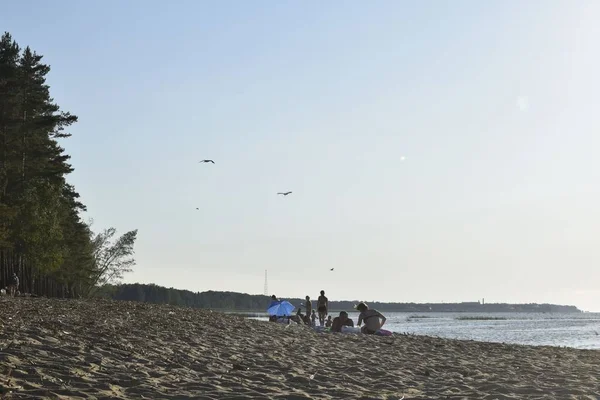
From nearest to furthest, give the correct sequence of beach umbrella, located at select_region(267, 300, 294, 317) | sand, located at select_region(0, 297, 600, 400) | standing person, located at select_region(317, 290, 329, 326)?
1. sand, located at select_region(0, 297, 600, 400)
2. standing person, located at select_region(317, 290, 329, 326)
3. beach umbrella, located at select_region(267, 300, 294, 317)

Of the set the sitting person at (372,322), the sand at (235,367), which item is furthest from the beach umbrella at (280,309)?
the sand at (235,367)

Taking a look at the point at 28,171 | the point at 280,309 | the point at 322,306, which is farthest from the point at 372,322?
the point at 28,171

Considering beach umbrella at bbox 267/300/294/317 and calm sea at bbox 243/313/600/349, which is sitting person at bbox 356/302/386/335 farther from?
calm sea at bbox 243/313/600/349

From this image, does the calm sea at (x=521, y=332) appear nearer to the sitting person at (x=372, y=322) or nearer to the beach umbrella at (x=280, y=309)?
the beach umbrella at (x=280, y=309)

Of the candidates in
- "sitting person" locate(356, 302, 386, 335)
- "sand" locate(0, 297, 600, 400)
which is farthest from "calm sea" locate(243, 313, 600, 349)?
"sand" locate(0, 297, 600, 400)

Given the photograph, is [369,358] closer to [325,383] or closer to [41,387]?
[325,383]

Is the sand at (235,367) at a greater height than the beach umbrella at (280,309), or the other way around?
the beach umbrella at (280,309)

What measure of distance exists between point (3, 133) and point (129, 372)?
36528 millimetres

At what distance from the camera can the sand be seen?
941cm

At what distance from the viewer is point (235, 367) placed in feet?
38.0

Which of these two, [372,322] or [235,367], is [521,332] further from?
[235,367]

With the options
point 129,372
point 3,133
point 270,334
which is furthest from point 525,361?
point 3,133

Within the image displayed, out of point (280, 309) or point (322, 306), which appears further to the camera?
point (280, 309)

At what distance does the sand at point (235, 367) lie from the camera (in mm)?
9406
